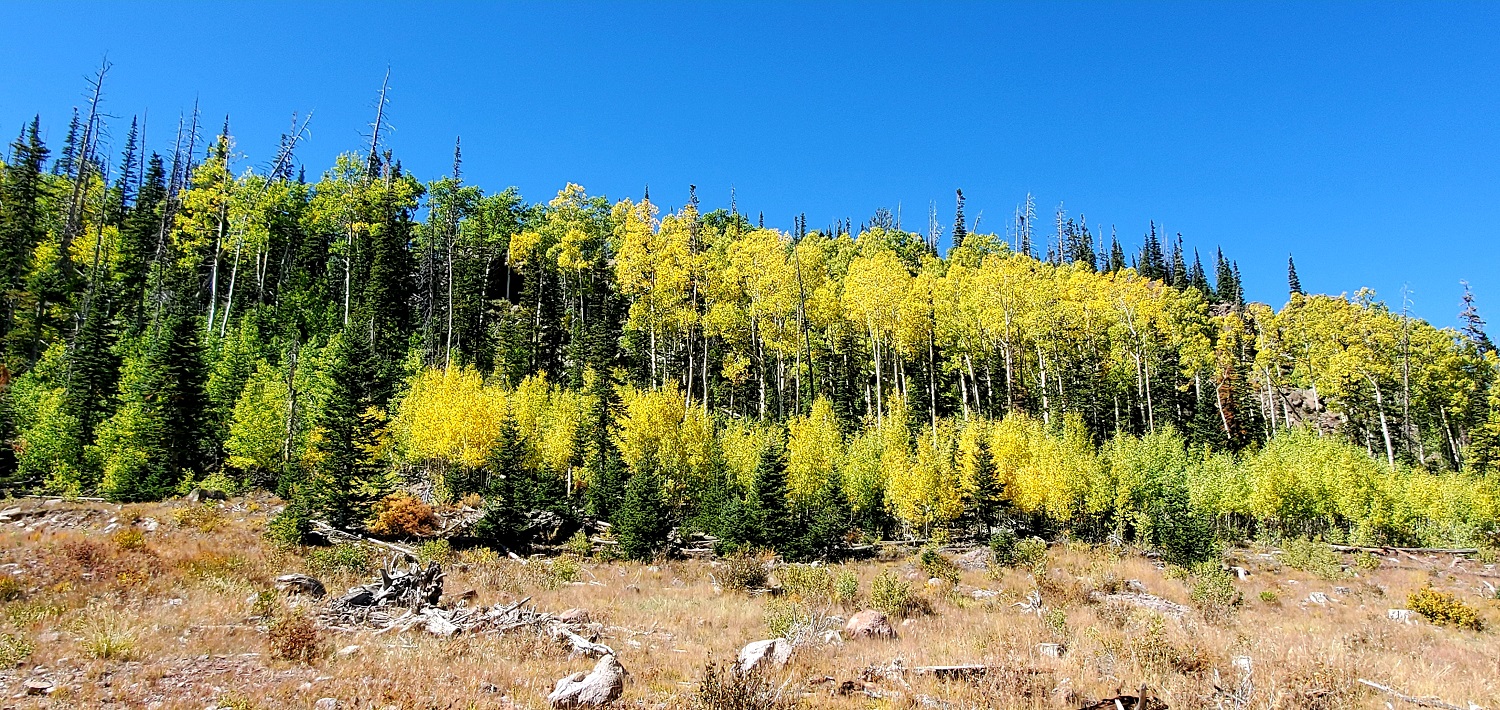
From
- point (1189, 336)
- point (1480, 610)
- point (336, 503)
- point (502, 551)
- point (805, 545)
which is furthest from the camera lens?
point (1189, 336)

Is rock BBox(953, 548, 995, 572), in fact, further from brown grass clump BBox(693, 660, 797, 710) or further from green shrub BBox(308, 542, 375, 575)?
green shrub BBox(308, 542, 375, 575)

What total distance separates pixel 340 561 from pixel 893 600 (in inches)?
642

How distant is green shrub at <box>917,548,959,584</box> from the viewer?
77.3 feet

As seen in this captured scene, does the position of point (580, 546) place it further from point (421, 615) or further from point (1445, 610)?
point (1445, 610)

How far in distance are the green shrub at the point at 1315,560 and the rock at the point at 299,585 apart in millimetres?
37075

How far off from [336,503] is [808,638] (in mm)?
19542

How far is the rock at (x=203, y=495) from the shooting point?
93.2 feet

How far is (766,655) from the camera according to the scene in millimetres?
10836

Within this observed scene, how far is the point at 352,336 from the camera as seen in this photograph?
1689 inches

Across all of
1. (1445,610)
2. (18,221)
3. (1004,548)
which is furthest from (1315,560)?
(18,221)

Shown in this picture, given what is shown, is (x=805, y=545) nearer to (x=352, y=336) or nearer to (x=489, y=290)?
(x=352, y=336)

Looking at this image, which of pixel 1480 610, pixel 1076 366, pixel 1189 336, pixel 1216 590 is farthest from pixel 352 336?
pixel 1189 336

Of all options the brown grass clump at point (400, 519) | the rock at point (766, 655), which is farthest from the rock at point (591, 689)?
the brown grass clump at point (400, 519)

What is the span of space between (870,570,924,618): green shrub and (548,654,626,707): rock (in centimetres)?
946
